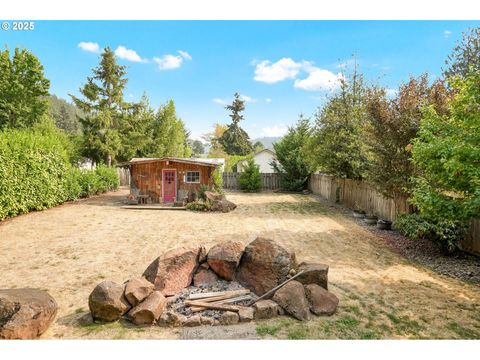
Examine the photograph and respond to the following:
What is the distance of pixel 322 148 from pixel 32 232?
47.3ft

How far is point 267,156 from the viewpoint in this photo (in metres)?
36.8

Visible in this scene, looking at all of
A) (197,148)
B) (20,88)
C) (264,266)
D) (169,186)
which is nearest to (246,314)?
(264,266)

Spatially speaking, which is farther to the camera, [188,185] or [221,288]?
[188,185]

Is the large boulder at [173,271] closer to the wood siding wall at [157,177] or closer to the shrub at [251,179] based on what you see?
the wood siding wall at [157,177]

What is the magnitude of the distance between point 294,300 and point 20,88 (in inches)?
1138

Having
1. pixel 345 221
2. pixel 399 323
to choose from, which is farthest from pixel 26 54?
pixel 399 323

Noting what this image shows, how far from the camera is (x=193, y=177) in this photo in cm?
1881

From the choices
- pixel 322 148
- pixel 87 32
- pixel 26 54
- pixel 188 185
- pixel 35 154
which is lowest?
pixel 188 185

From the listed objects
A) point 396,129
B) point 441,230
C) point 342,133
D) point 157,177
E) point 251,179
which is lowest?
point 441,230

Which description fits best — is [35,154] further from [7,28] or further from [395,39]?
[395,39]

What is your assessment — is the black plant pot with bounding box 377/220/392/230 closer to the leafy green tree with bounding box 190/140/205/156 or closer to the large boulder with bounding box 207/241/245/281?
the large boulder with bounding box 207/241/245/281

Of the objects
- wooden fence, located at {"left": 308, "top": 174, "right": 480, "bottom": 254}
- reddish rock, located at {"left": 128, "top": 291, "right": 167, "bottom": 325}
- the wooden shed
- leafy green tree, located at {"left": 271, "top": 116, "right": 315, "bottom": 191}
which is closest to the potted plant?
wooden fence, located at {"left": 308, "top": 174, "right": 480, "bottom": 254}

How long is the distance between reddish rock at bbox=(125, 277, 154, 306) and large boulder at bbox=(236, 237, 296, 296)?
1700mm

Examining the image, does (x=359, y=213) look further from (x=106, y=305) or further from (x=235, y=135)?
(x=235, y=135)
